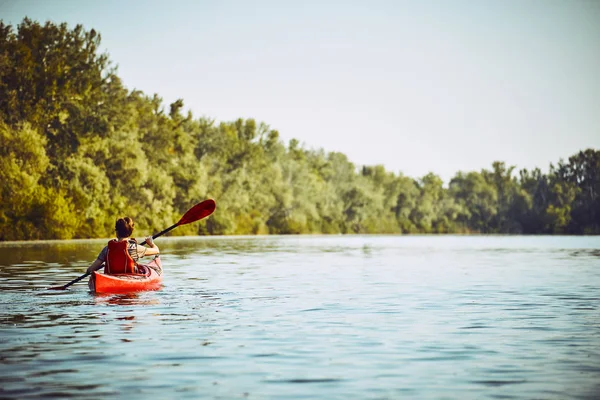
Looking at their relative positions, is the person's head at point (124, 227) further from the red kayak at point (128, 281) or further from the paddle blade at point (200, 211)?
the paddle blade at point (200, 211)

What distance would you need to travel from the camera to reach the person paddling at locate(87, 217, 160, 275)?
1605cm

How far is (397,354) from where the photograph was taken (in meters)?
9.44

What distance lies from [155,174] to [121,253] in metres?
47.2

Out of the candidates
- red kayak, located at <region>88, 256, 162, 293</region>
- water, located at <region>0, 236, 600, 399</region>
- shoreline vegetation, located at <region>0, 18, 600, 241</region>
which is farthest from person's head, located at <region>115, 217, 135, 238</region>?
shoreline vegetation, located at <region>0, 18, 600, 241</region>

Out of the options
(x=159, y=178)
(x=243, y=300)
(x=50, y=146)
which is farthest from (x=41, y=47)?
(x=243, y=300)

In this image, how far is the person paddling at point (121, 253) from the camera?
52.6 ft

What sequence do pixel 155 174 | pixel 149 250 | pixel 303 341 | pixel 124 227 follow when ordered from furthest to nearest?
pixel 155 174 < pixel 149 250 < pixel 124 227 < pixel 303 341

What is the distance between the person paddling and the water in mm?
612

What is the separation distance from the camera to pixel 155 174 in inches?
2474

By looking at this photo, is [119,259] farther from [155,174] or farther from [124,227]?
[155,174]

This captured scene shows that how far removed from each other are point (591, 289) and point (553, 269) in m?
8.34

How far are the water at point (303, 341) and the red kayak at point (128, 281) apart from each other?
32 centimetres

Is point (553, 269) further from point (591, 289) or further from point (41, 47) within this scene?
point (41, 47)

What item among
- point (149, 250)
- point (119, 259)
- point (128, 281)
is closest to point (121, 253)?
point (119, 259)
